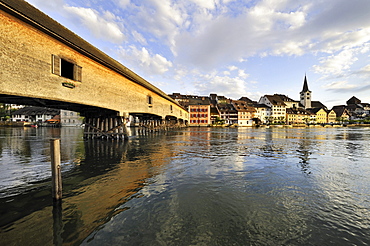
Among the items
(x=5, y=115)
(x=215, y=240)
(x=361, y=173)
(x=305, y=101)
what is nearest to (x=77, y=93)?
(x=215, y=240)

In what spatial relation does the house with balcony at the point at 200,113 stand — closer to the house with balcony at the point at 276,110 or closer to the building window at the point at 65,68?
the house with balcony at the point at 276,110

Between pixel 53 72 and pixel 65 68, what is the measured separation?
3.49 m

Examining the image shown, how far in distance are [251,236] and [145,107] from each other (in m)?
22.2

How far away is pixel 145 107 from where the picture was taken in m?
24.2

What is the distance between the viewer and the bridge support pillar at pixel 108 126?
786 inches

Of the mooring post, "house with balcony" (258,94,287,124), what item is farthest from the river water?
"house with balcony" (258,94,287,124)

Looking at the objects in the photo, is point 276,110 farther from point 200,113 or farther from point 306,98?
point 200,113

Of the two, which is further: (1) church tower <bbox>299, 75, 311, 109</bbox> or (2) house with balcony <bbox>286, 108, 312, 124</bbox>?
(1) church tower <bbox>299, 75, 311, 109</bbox>

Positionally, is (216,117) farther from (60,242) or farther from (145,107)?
(60,242)

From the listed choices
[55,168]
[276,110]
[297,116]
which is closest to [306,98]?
[297,116]

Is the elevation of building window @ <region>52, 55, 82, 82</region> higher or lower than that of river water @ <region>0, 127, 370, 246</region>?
higher

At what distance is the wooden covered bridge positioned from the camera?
8.86 m

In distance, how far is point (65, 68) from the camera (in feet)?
46.9

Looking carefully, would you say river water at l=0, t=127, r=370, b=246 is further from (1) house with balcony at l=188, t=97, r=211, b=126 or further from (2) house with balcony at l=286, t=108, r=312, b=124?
(2) house with balcony at l=286, t=108, r=312, b=124
